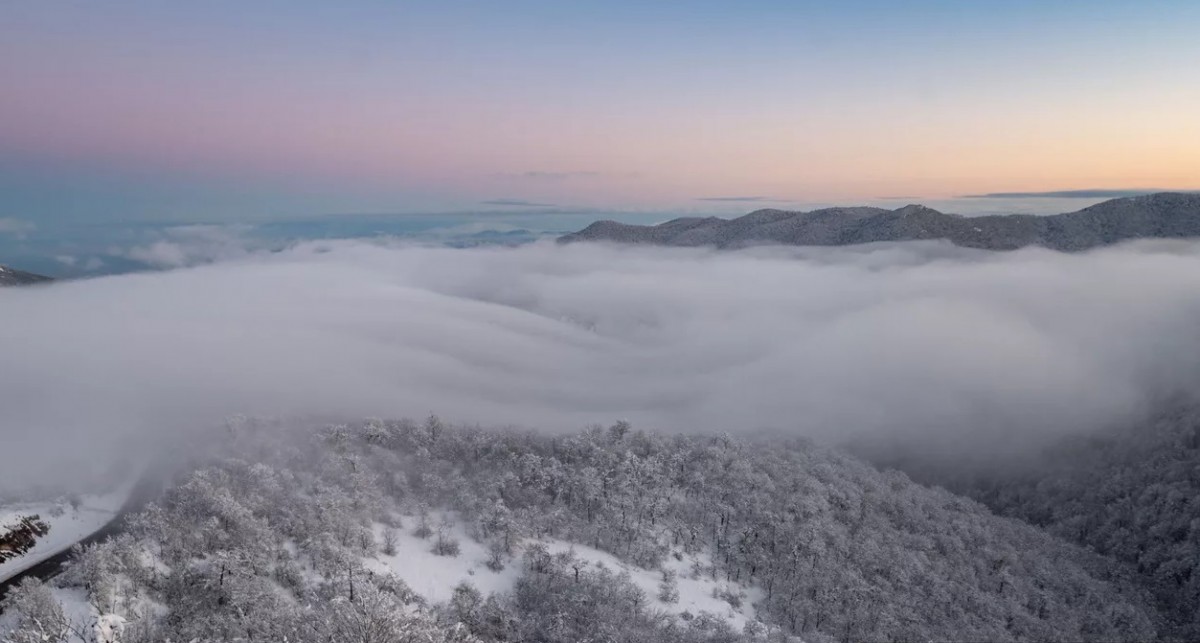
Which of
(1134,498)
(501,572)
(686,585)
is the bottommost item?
(1134,498)

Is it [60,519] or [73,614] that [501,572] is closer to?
[73,614]

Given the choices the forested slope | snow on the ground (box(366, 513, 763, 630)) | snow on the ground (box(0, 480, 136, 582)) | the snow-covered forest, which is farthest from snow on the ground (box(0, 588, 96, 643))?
the forested slope

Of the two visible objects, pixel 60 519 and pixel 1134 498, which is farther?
pixel 1134 498

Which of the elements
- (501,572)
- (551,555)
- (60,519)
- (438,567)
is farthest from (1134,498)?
(60,519)

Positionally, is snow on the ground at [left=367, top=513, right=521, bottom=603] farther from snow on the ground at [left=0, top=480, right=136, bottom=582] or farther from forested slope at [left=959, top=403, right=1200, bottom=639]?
A: forested slope at [left=959, top=403, right=1200, bottom=639]

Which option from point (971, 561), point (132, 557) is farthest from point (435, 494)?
point (971, 561)
